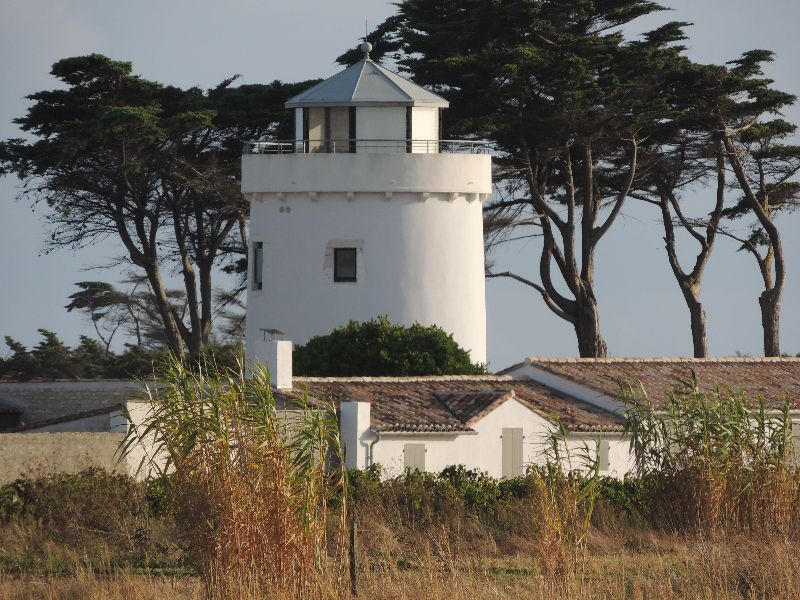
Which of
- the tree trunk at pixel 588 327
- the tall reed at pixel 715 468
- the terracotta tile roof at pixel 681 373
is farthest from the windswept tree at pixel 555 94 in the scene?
the tall reed at pixel 715 468

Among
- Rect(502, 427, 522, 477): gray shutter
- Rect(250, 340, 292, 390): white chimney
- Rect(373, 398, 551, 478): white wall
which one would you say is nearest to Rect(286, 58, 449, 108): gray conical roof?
Rect(250, 340, 292, 390): white chimney

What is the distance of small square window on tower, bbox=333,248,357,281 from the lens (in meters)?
36.5

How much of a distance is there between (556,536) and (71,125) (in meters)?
26.4

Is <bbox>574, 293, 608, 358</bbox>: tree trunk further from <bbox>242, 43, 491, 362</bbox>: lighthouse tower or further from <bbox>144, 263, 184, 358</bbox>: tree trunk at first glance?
<bbox>144, 263, 184, 358</bbox>: tree trunk

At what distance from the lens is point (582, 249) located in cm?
4300

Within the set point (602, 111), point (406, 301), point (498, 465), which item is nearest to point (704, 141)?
point (602, 111)

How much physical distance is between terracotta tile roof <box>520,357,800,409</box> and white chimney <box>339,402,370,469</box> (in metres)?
4.56

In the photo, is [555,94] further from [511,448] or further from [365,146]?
[511,448]

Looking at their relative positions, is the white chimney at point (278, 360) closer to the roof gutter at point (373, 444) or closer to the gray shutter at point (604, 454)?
the roof gutter at point (373, 444)

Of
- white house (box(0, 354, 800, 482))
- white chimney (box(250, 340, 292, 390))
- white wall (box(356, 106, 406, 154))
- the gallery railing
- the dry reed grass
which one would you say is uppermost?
white wall (box(356, 106, 406, 154))

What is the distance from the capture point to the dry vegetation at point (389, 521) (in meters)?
16.3

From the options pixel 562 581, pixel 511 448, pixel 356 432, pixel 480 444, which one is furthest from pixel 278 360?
pixel 562 581

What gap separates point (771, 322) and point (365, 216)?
1268cm

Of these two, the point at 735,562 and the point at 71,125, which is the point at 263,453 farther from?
the point at 71,125
